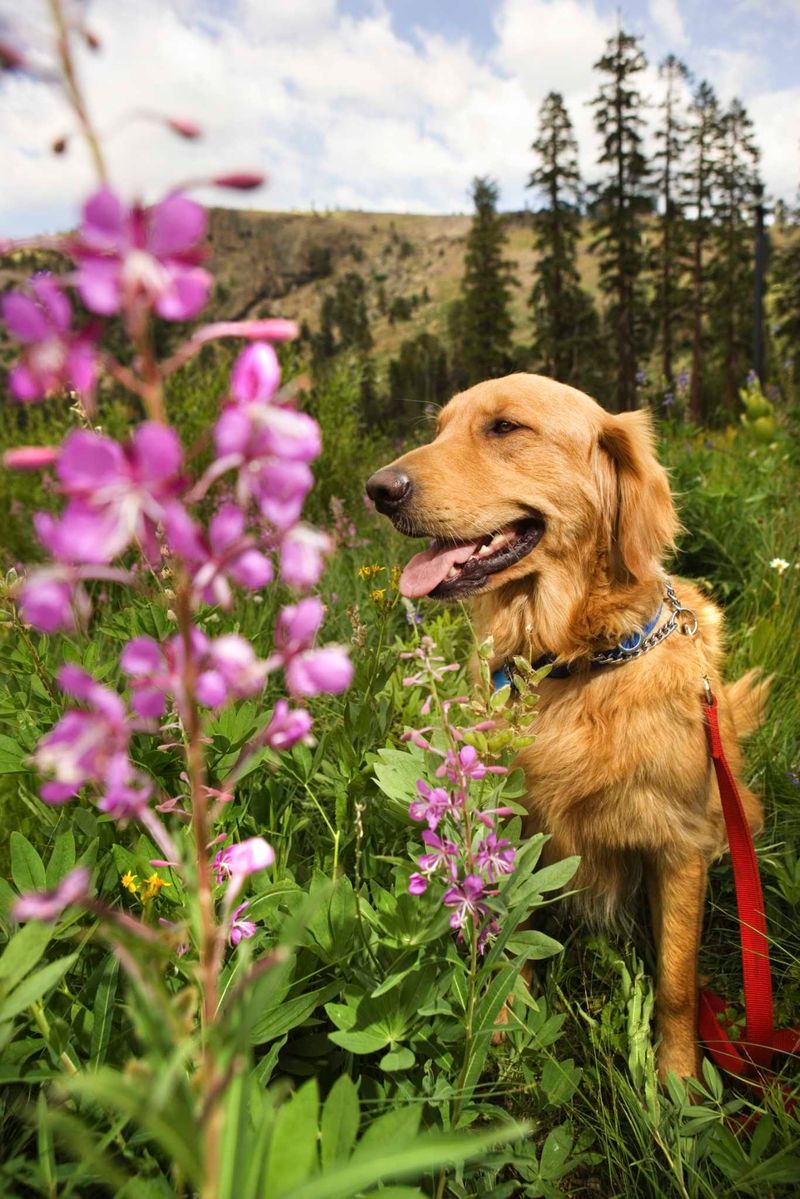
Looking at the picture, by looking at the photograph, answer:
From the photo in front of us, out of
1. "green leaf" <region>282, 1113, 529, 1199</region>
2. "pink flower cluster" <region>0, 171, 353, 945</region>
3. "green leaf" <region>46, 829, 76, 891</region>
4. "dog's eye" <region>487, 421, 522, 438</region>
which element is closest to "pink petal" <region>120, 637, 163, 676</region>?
"pink flower cluster" <region>0, 171, 353, 945</region>

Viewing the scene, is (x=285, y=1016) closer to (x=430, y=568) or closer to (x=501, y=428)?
(x=430, y=568)

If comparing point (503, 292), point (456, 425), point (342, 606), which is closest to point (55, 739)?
point (456, 425)

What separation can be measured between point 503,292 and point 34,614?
52227 millimetres

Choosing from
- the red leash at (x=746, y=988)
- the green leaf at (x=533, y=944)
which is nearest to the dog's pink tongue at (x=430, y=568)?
the red leash at (x=746, y=988)

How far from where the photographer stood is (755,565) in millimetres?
3928

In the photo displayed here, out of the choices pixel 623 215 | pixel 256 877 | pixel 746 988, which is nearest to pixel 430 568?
pixel 256 877

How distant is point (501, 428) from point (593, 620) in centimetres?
76

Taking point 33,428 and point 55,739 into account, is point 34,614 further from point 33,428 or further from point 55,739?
point 33,428

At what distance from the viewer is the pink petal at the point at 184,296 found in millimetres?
412

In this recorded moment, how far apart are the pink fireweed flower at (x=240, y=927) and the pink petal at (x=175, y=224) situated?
3.12ft

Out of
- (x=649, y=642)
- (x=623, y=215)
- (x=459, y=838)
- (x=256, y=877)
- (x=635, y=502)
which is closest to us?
(x=459, y=838)

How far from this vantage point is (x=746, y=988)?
1.65 meters

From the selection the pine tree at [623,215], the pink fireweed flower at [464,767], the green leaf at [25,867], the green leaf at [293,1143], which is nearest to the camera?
the green leaf at [293,1143]

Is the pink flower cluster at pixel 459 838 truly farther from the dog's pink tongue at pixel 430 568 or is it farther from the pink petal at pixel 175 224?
the dog's pink tongue at pixel 430 568
